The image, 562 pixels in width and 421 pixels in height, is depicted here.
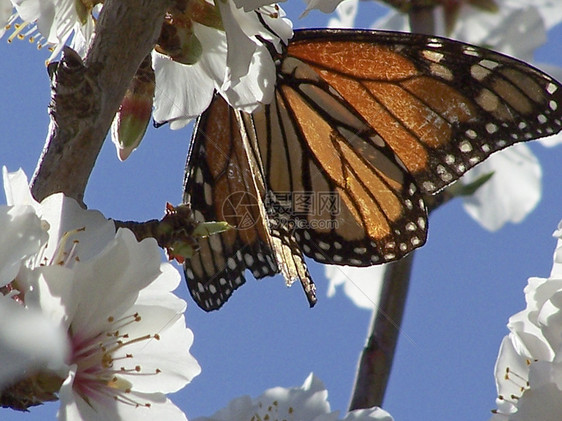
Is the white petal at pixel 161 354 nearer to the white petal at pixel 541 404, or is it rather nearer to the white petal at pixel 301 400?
the white petal at pixel 541 404

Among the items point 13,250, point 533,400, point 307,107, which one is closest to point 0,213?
point 13,250

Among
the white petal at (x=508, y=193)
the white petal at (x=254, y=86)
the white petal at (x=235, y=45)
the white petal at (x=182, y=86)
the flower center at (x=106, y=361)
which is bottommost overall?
the flower center at (x=106, y=361)

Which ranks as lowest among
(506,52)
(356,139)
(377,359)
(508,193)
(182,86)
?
(377,359)

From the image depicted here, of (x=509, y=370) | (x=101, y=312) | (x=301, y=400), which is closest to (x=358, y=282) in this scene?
(x=301, y=400)

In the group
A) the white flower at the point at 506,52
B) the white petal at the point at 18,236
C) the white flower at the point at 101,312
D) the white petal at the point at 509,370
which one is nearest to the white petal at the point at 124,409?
the white flower at the point at 101,312

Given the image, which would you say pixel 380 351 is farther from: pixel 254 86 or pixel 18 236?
pixel 18 236

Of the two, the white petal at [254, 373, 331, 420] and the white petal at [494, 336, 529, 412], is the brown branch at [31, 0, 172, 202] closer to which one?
the white petal at [494, 336, 529, 412]
